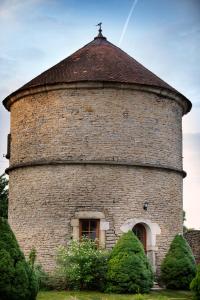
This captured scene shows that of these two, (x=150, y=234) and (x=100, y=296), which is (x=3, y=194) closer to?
(x=150, y=234)

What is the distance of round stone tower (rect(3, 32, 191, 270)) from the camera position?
21.7 metres

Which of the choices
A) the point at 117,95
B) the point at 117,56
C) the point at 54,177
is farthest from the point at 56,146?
the point at 117,56

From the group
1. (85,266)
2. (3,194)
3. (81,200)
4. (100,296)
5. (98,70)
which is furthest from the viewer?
(3,194)

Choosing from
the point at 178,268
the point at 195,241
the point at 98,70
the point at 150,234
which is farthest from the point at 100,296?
the point at 195,241

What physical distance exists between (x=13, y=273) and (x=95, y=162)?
6.40 m

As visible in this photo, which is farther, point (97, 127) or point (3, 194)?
point (3, 194)

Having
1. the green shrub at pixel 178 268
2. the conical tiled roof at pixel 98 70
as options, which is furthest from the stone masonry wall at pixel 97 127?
the green shrub at pixel 178 268

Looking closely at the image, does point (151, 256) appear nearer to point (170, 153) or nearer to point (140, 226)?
point (140, 226)

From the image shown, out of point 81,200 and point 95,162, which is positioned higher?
point 95,162

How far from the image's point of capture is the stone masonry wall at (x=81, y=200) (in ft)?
70.9

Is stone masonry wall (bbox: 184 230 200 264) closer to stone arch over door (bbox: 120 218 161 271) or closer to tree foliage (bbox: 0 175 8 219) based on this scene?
stone arch over door (bbox: 120 218 161 271)

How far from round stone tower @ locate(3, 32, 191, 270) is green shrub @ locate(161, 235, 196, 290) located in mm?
476

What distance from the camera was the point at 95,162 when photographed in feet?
70.9

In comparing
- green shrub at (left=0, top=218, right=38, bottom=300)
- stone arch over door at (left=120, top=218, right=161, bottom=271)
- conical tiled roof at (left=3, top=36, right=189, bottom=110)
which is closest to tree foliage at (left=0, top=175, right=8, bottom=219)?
conical tiled roof at (left=3, top=36, right=189, bottom=110)
